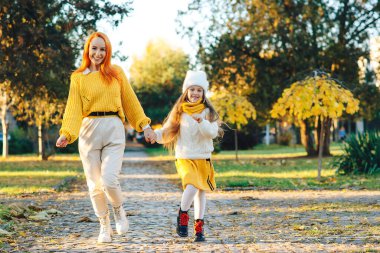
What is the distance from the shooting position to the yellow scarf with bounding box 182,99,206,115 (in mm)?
7086

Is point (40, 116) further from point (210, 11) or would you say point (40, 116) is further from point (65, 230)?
point (65, 230)

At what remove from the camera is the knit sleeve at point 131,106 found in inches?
275

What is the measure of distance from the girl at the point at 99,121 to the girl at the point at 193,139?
0.34 m

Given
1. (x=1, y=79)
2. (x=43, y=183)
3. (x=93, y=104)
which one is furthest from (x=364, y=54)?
(x=93, y=104)

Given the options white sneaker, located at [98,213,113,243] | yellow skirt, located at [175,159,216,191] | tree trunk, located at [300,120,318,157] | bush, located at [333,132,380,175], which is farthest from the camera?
tree trunk, located at [300,120,318,157]

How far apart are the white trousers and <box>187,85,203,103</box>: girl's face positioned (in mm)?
786

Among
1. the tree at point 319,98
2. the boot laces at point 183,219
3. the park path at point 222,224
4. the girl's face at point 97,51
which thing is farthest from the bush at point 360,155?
Result: the girl's face at point 97,51

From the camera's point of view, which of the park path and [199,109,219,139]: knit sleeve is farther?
[199,109,219,139]: knit sleeve

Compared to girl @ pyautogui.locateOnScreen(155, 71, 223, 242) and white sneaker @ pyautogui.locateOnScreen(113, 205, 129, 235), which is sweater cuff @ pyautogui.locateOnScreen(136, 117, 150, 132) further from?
white sneaker @ pyautogui.locateOnScreen(113, 205, 129, 235)

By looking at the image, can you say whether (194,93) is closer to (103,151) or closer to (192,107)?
(192,107)

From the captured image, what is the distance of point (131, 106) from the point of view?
23.1 feet

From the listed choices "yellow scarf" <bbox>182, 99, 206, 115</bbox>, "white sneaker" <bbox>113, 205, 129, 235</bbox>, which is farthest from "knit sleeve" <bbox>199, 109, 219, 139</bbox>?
"white sneaker" <bbox>113, 205, 129, 235</bbox>

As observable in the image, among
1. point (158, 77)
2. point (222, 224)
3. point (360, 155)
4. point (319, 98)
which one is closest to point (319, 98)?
point (319, 98)

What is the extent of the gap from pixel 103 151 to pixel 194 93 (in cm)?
110
